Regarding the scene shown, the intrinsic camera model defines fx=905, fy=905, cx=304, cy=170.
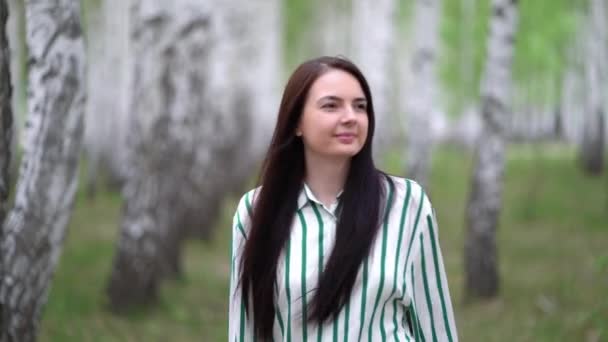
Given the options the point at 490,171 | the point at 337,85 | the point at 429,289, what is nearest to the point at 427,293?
the point at 429,289

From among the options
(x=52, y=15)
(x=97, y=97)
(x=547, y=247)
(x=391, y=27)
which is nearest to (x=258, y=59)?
(x=97, y=97)

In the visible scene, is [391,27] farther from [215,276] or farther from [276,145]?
[276,145]

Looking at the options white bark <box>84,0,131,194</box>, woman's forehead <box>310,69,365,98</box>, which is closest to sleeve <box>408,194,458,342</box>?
woman's forehead <box>310,69,365,98</box>

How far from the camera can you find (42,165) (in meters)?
4.86

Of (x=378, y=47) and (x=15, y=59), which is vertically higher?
(x=378, y=47)

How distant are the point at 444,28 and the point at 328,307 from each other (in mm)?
27924

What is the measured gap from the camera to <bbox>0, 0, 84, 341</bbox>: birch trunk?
476cm

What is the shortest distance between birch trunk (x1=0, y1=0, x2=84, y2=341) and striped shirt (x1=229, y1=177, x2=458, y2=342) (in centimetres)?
226

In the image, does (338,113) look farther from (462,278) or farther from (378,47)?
(378,47)

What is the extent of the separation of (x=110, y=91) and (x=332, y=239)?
764 inches

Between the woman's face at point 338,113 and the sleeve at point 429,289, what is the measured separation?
31cm

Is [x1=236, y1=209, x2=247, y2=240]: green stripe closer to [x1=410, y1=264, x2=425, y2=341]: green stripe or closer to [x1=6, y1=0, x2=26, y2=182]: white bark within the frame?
[x1=410, y1=264, x2=425, y2=341]: green stripe

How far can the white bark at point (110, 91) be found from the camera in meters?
19.4

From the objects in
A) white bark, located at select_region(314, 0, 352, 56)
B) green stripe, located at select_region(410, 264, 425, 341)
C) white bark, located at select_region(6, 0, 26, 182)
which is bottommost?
green stripe, located at select_region(410, 264, 425, 341)
